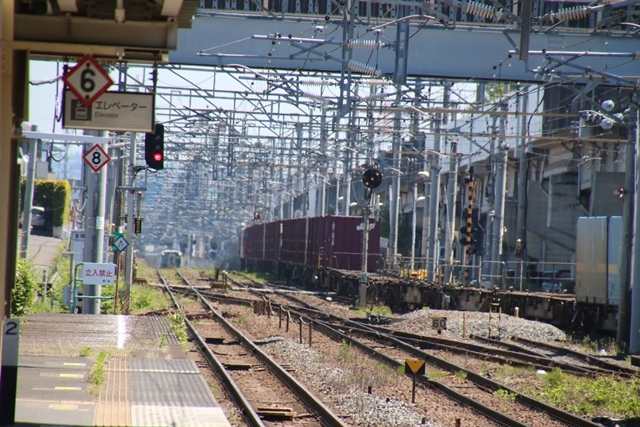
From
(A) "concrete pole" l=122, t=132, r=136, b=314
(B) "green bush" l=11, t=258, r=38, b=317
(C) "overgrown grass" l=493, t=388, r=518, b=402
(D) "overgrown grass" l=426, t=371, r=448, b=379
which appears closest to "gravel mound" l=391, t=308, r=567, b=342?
(D) "overgrown grass" l=426, t=371, r=448, b=379

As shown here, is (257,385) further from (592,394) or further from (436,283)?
(436,283)

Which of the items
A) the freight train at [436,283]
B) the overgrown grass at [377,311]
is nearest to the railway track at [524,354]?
the freight train at [436,283]

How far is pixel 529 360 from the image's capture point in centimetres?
1753

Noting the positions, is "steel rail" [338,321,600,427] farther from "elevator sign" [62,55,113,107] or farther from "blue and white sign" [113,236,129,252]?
"blue and white sign" [113,236,129,252]

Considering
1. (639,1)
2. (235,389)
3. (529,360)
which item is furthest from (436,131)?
(235,389)

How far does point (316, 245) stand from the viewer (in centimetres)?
4341

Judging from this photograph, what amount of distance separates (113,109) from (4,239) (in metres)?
2.78

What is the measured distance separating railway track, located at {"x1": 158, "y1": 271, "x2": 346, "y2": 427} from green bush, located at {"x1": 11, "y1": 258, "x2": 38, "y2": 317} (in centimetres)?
352

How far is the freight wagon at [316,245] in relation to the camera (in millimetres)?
40656

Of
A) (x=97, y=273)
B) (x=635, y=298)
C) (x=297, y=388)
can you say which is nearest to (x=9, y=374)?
(x=297, y=388)

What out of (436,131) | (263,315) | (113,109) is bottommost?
(263,315)

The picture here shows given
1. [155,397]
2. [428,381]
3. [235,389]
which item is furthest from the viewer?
[428,381]

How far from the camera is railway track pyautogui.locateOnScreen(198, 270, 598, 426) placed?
11.7 meters

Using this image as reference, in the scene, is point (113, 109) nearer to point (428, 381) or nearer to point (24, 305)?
point (428, 381)
